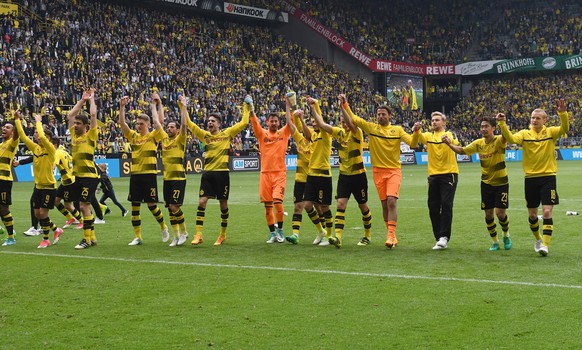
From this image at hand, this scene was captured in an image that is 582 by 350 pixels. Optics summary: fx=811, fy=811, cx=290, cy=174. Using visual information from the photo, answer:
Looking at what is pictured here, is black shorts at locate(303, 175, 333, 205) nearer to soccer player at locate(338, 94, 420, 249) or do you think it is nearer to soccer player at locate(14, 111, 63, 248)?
soccer player at locate(338, 94, 420, 249)

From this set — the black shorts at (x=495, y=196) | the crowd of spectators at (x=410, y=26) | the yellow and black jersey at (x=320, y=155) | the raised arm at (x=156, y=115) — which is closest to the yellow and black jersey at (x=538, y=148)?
the black shorts at (x=495, y=196)

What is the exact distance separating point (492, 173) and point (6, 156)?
870cm

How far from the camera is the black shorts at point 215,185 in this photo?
565 inches

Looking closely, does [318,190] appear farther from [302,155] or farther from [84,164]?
[84,164]

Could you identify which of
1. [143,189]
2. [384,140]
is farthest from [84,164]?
[384,140]

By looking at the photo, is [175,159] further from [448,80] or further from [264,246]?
[448,80]

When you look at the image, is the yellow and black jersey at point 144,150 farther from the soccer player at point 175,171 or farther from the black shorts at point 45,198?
the black shorts at point 45,198

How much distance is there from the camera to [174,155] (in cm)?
1441

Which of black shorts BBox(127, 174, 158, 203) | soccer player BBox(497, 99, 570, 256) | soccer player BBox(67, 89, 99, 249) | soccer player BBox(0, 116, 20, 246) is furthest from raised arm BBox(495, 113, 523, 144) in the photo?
soccer player BBox(0, 116, 20, 246)

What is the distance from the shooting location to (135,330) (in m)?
7.89

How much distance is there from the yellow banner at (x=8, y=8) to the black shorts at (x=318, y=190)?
1465 inches

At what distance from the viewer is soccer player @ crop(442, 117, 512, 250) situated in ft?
42.6

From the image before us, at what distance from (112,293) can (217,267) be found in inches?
83.9

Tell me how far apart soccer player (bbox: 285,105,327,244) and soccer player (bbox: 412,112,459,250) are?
207cm
